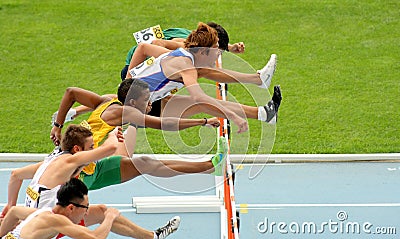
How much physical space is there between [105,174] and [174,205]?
61.7 inches

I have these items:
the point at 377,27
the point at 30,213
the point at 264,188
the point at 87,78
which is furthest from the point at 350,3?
the point at 30,213

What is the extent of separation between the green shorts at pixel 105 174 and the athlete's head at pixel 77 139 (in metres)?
0.84

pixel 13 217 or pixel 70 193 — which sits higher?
pixel 70 193

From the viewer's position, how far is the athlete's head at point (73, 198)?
7.66m

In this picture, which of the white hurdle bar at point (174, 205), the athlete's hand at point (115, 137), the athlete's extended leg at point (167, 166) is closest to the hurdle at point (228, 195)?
the athlete's extended leg at point (167, 166)

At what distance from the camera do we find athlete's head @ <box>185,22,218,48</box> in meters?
9.56

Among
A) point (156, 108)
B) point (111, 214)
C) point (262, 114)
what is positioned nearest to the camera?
point (111, 214)

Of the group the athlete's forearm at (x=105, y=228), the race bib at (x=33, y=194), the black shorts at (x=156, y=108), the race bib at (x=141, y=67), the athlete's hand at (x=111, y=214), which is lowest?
the athlete's forearm at (x=105, y=228)

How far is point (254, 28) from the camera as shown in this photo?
1608 centimetres

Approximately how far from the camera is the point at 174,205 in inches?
415

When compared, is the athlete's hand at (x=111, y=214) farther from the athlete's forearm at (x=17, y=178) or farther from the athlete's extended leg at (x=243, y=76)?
the athlete's extended leg at (x=243, y=76)

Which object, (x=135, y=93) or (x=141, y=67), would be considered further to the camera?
(x=141, y=67)

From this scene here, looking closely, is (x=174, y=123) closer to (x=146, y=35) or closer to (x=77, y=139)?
(x=77, y=139)

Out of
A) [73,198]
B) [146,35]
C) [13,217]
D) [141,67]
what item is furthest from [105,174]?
[146,35]
